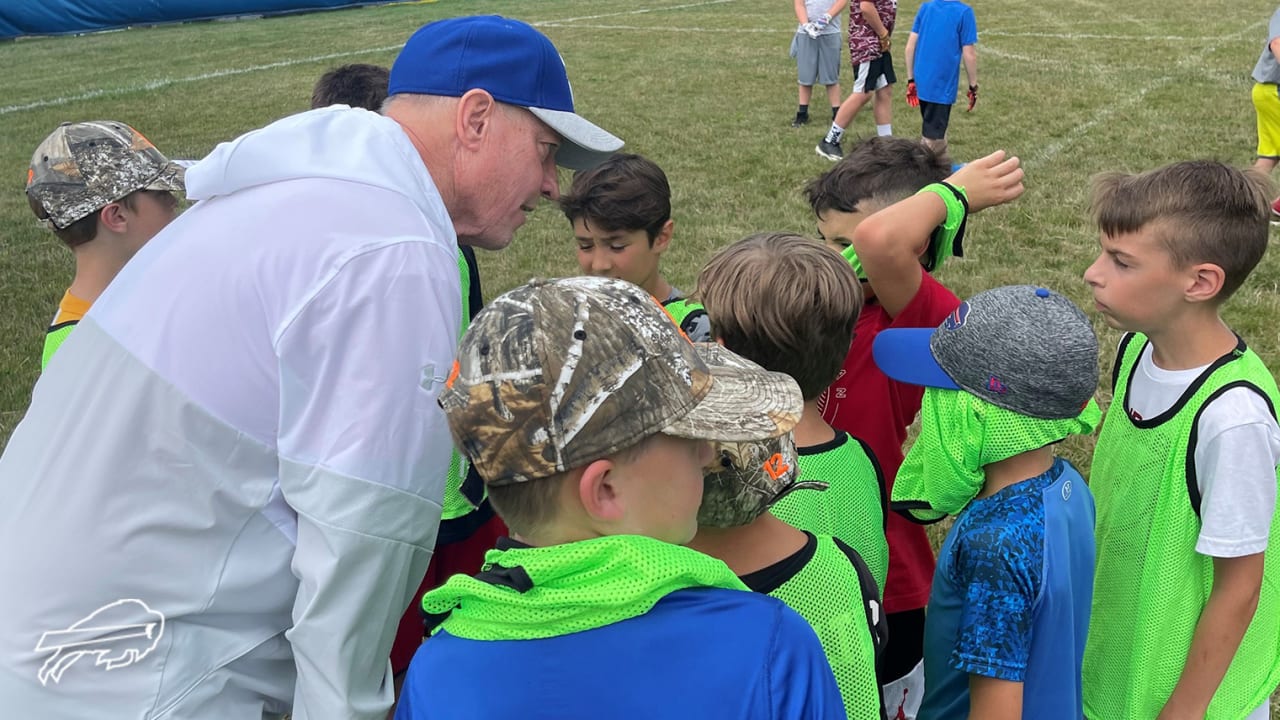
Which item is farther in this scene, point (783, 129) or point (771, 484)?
point (783, 129)

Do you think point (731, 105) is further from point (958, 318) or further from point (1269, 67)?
point (958, 318)

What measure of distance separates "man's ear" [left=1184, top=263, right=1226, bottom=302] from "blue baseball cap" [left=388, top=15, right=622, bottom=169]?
144 cm

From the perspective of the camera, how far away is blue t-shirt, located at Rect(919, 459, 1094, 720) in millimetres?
1932

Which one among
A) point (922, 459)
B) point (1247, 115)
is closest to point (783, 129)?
point (1247, 115)

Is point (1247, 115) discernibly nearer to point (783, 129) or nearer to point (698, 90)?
point (783, 129)

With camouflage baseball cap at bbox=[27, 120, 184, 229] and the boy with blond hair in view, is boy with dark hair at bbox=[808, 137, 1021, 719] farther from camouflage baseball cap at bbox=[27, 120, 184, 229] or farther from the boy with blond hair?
camouflage baseball cap at bbox=[27, 120, 184, 229]

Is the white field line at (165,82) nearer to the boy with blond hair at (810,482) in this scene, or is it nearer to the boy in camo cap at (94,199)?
the boy in camo cap at (94,199)

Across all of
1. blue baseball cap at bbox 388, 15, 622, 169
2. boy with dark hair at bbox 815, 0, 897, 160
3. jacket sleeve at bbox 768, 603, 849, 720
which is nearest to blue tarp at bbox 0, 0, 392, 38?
boy with dark hair at bbox 815, 0, 897, 160

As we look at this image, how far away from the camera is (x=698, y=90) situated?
13422 mm

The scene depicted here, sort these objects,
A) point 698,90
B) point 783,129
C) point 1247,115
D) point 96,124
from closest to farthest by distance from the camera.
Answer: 1. point 96,124
2. point 1247,115
3. point 783,129
4. point 698,90

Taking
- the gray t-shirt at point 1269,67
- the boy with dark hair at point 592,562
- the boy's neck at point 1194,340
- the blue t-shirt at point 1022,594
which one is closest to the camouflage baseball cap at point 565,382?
the boy with dark hair at point 592,562

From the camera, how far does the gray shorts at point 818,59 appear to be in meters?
11.4

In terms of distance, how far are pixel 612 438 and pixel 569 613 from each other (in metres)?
0.22

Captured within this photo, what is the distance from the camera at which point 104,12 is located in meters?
22.4
